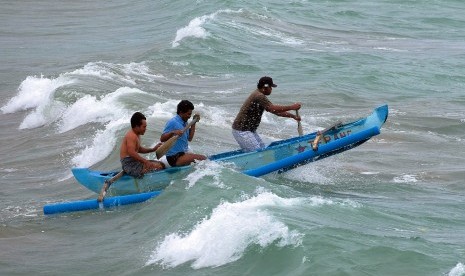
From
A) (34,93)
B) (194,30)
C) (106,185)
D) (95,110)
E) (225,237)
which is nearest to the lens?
(225,237)

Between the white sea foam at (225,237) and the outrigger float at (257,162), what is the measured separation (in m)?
2.21

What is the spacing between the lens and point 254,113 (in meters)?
14.4

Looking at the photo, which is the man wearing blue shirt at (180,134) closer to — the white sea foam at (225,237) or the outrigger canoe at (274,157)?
the outrigger canoe at (274,157)

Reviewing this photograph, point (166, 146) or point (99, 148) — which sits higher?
point (166, 146)

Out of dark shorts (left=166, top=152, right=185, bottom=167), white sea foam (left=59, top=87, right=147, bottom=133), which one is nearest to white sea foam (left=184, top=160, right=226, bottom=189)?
dark shorts (left=166, top=152, right=185, bottom=167)

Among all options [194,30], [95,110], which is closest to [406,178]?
[95,110]

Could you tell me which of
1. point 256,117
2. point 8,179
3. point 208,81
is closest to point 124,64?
point 208,81

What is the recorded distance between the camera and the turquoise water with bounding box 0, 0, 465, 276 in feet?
35.4

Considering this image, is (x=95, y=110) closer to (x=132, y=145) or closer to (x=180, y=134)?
(x=132, y=145)

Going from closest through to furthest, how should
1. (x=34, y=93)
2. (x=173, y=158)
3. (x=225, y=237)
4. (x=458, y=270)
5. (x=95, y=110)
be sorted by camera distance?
(x=458, y=270), (x=225, y=237), (x=173, y=158), (x=95, y=110), (x=34, y=93)

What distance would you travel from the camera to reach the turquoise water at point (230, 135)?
1079cm

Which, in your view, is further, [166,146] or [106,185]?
[106,185]

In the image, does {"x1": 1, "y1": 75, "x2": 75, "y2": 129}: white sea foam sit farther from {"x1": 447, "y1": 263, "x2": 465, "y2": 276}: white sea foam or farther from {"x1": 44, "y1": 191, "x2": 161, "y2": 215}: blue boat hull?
{"x1": 447, "y1": 263, "x2": 465, "y2": 276}: white sea foam

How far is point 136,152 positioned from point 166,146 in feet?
1.49
